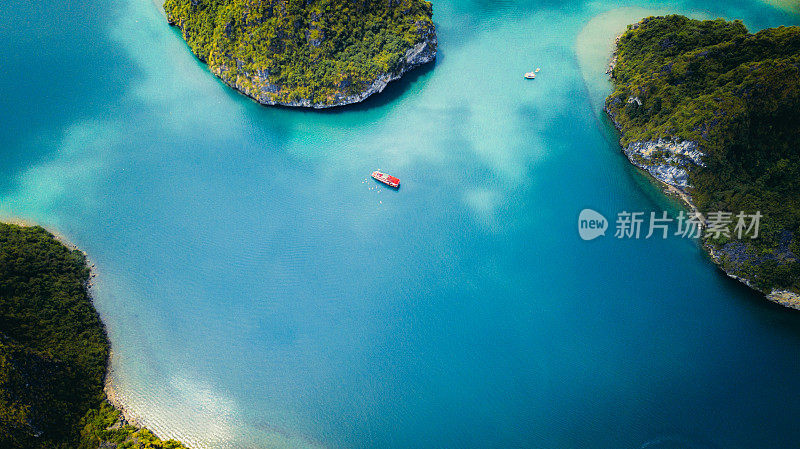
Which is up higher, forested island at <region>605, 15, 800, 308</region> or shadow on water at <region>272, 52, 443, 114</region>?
forested island at <region>605, 15, 800, 308</region>

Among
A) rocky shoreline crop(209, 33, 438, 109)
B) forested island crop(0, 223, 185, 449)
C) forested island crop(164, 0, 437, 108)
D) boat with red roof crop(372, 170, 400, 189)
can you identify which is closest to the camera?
forested island crop(0, 223, 185, 449)

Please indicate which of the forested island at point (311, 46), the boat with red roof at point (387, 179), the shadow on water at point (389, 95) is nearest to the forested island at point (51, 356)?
the forested island at point (311, 46)

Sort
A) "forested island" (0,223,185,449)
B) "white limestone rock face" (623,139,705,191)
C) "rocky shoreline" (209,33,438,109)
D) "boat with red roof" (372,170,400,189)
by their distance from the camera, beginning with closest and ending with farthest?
"forested island" (0,223,185,449) → "white limestone rock face" (623,139,705,191) → "boat with red roof" (372,170,400,189) → "rocky shoreline" (209,33,438,109)

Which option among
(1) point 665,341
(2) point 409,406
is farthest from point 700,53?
(2) point 409,406

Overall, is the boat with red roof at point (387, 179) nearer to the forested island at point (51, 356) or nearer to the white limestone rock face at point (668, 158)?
the white limestone rock face at point (668, 158)

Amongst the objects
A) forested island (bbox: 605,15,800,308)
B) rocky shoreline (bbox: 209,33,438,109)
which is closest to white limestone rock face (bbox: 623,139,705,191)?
forested island (bbox: 605,15,800,308)

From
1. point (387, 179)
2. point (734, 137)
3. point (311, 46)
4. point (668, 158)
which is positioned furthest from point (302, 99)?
point (734, 137)

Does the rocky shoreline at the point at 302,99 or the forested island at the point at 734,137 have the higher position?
the forested island at the point at 734,137

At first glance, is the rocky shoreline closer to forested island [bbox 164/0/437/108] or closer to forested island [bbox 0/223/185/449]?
forested island [bbox 164/0/437/108]

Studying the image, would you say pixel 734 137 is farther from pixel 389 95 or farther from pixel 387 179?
pixel 389 95
